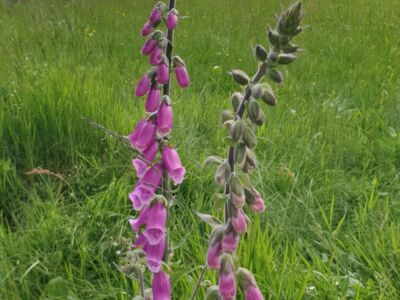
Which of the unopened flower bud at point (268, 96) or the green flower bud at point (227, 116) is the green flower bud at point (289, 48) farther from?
the green flower bud at point (227, 116)

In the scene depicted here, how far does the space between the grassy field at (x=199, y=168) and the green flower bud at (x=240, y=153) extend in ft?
0.98

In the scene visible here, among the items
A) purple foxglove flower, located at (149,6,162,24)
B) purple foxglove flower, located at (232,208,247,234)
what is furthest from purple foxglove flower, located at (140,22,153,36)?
purple foxglove flower, located at (232,208,247,234)

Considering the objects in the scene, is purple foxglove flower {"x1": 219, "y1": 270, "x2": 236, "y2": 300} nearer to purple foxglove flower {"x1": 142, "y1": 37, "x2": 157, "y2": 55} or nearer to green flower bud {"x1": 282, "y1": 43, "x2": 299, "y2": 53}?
green flower bud {"x1": 282, "y1": 43, "x2": 299, "y2": 53}

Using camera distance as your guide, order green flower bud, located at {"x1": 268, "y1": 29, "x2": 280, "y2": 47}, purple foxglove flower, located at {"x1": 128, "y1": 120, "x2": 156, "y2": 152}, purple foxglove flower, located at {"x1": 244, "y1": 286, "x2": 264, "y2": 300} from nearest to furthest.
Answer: green flower bud, located at {"x1": 268, "y1": 29, "x2": 280, "y2": 47} < purple foxglove flower, located at {"x1": 244, "y1": 286, "x2": 264, "y2": 300} < purple foxglove flower, located at {"x1": 128, "y1": 120, "x2": 156, "y2": 152}

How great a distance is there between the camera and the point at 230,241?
99 cm

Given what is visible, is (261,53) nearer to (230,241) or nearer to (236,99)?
(236,99)

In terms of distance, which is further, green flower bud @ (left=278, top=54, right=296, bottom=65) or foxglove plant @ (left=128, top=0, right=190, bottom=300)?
foxglove plant @ (left=128, top=0, right=190, bottom=300)

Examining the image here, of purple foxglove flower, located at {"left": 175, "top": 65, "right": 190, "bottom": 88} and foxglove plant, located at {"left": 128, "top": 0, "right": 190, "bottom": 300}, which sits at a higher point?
purple foxglove flower, located at {"left": 175, "top": 65, "right": 190, "bottom": 88}

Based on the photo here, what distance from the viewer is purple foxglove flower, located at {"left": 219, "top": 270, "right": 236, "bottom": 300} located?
0.99 m

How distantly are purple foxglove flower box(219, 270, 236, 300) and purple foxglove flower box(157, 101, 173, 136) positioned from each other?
1.61 feet

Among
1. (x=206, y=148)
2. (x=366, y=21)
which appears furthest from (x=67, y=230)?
(x=366, y=21)

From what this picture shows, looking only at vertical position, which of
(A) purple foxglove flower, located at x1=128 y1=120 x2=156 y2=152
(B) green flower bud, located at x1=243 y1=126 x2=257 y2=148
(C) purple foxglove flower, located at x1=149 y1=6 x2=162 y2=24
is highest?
(C) purple foxglove flower, located at x1=149 y1=6 x2=162 y2=24

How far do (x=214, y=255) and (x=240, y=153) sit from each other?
214 millimetres

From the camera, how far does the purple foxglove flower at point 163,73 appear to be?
54.8 inches
